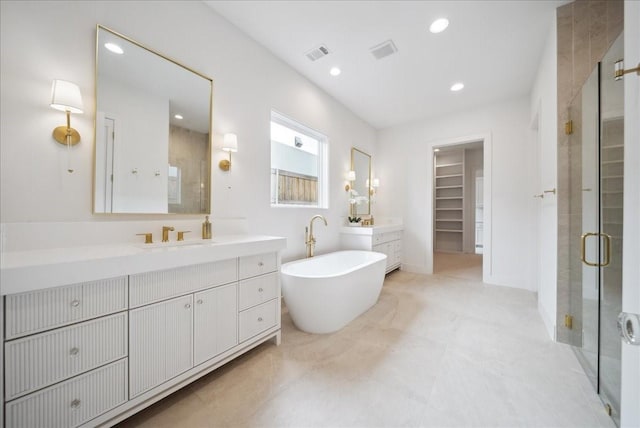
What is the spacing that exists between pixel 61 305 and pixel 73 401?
1.37ft

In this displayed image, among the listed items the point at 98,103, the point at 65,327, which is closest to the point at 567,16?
the point at 98,103

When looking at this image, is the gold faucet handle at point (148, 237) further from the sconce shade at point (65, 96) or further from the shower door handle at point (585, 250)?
the shower door handle at point (585, 250)

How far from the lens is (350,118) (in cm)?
402

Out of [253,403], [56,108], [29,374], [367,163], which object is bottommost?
[253,403]

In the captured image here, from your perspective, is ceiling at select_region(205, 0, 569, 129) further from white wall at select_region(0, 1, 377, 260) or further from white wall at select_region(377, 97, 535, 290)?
white wall at select_region(377, 97, 535, 290)

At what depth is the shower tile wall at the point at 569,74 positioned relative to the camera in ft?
5.88

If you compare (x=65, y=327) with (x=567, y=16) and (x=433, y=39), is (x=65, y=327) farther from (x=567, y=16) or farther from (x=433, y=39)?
(x=567, y=16)

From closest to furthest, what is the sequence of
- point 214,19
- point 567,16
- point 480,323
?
1. point 567,16
2. point 214,19
3. point 480,323

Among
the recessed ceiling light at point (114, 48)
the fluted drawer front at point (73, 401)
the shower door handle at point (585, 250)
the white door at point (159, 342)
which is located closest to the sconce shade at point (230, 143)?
the recessed ceiling light at point (114, 48)

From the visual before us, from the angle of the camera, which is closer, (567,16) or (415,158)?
(567,16)

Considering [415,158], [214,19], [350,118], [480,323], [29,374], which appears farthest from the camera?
[415,158]

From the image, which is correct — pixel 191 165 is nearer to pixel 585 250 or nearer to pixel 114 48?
pixel 114 48

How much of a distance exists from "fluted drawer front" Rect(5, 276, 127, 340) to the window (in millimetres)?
1786

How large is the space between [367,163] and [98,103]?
386cm
